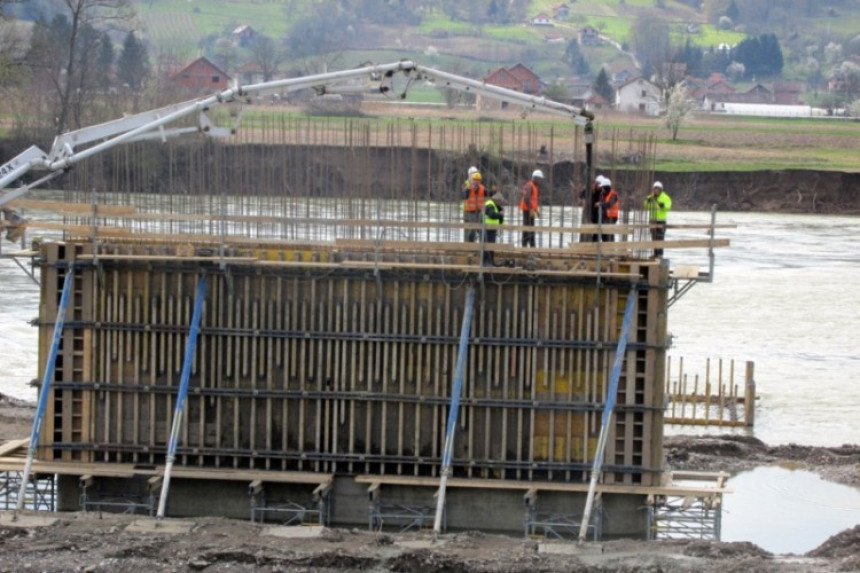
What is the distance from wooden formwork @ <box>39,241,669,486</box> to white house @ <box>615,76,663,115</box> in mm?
110183

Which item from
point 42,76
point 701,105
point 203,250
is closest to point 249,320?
point 203,250

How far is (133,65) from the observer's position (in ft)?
344

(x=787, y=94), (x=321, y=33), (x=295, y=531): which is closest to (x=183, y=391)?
(x=295, y=531)

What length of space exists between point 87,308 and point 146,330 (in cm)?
94

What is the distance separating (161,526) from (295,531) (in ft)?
Result: 6.04

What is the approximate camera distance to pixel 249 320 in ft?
81.9

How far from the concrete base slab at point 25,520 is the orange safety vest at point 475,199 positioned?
26.5 ft

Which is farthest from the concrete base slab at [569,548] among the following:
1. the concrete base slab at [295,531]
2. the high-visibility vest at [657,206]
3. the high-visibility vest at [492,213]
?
the high-visibility vest at [657,206]

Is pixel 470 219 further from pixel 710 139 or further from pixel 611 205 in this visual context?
pixel 710 139

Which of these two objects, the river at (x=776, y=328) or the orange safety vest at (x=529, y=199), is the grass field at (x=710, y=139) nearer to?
the river at (x=776, y=328)

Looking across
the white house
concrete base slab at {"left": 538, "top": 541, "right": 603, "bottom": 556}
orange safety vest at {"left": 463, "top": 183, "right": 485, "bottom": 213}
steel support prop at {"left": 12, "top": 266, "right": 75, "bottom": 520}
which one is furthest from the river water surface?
the white house

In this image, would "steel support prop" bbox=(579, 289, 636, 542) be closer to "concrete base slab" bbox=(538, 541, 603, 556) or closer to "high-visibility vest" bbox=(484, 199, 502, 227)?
"concrete base slab" bbox=(538, 541, 603, 556)

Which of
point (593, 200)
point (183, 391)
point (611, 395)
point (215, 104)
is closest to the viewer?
point (611, 395)

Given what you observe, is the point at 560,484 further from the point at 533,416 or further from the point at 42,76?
the point at 42,76
